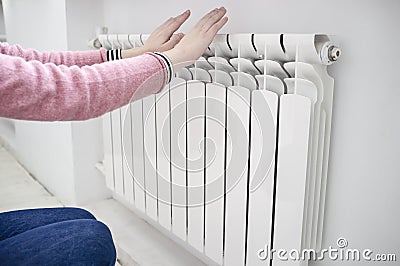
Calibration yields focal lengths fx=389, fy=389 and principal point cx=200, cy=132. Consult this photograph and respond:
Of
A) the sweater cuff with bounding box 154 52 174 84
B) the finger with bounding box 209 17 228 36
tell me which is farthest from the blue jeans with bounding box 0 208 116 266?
the finger with bounding box 209 17 228 36

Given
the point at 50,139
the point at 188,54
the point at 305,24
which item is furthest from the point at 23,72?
the point at 50,139

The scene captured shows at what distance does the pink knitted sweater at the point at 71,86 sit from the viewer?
0.54 meters

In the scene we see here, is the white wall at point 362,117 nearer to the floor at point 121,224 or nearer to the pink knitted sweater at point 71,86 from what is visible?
the pink knitted sweater at point 71,86

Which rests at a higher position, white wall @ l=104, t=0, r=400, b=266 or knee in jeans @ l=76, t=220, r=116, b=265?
white wall @ l=104, t=0, r=400, b=266

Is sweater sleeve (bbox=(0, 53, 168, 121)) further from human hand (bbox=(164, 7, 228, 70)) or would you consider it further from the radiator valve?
the radiator valve

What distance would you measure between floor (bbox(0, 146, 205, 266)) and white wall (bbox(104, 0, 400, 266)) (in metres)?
0.58

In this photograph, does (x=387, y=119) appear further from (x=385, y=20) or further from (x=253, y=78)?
(x=253, y=78)

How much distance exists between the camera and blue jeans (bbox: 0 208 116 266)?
0.62 m

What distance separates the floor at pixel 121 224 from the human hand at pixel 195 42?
0.73 meters

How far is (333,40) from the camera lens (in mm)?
717

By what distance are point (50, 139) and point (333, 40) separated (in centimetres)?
149

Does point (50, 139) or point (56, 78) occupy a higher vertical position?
point (56, 78)

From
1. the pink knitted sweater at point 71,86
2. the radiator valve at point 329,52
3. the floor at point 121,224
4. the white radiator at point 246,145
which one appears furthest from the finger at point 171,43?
the floor at point 121,224

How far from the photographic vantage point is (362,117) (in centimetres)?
74
